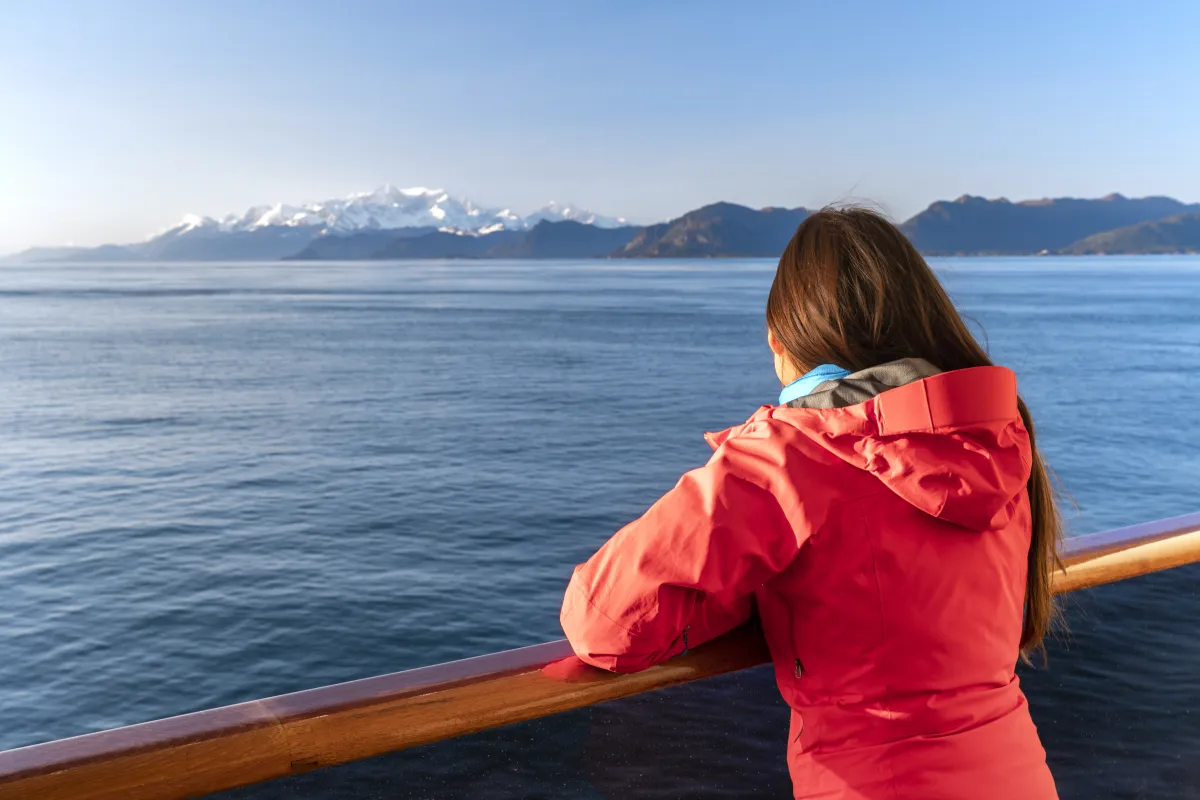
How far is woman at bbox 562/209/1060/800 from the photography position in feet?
3.72

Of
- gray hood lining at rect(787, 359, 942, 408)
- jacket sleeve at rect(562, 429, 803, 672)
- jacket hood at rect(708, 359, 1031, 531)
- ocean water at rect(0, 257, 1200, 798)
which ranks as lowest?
ocean water at rect(0, 257, 1200, 798)

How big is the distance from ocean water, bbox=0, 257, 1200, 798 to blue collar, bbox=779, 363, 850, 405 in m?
0.48

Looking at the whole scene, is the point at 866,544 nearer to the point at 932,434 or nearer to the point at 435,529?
the point at 932,434

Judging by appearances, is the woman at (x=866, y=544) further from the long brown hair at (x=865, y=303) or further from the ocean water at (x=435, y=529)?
the ocean water at (x=435, y=529)

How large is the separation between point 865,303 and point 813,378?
4.7 inches

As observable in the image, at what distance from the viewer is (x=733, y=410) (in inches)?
1018

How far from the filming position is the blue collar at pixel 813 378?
1255 millimetres

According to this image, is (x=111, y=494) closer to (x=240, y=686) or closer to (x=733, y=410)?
(x=240, y=686)

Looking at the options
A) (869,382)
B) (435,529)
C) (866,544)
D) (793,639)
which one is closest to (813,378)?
(869,382)

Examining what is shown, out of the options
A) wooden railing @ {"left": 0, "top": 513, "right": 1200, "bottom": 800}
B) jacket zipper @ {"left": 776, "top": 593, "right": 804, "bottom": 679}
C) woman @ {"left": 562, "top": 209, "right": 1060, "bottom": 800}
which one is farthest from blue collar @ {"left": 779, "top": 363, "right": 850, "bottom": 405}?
wooden railing @ {"left": 0, "top": 513, "right": 1200, "bottom": 800}

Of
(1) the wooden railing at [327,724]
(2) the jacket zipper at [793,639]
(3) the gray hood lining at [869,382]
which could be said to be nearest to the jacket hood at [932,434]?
(3) the gray hood lining at [869,382]

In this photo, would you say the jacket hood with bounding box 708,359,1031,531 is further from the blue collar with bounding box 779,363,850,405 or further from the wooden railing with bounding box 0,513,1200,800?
the wooden railing with bounding box 0,513,1200,800

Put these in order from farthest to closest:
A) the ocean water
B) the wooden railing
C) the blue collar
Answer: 1. the ocean water
2. the blue collar
3. the wooden railing

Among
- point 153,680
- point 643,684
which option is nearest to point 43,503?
point 153,680
